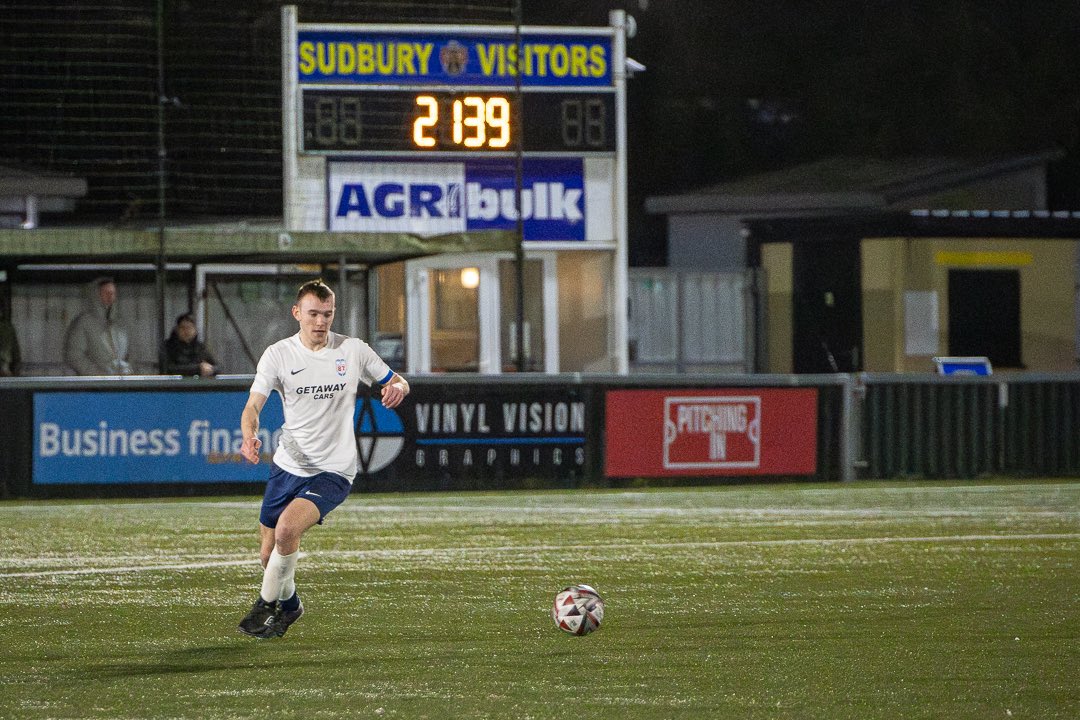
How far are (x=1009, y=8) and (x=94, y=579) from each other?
124 feet

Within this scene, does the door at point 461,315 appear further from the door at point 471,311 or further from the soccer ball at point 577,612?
the soccer ball at point 577,612

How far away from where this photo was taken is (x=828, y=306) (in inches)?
1190

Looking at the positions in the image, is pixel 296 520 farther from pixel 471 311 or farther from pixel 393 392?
pixel 471 311

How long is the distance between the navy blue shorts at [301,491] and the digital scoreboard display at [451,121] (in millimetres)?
15702

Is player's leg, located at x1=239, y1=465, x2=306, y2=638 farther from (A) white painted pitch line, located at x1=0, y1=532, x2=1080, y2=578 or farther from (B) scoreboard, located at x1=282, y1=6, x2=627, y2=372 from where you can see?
(B) scoreboard, located at x1=282, y1=6, x2=627, y2=372

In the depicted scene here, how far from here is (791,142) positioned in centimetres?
4466

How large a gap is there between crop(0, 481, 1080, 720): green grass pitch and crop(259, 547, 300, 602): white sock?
9.4 inches

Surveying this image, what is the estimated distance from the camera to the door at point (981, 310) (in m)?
29.5

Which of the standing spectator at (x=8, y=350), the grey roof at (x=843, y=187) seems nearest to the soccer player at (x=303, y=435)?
the standing spectator at (x=8, y=350)

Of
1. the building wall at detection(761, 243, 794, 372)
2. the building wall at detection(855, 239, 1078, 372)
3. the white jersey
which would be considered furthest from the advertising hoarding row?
the building wall at detection(761, 243, 794, 372)

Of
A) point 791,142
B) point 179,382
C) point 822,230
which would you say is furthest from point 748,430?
point 791,142

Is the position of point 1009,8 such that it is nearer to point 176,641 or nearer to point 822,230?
point 822,230

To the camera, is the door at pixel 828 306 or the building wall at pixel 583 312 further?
the door at pixel 828 306

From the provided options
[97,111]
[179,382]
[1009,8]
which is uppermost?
[1009,8]
